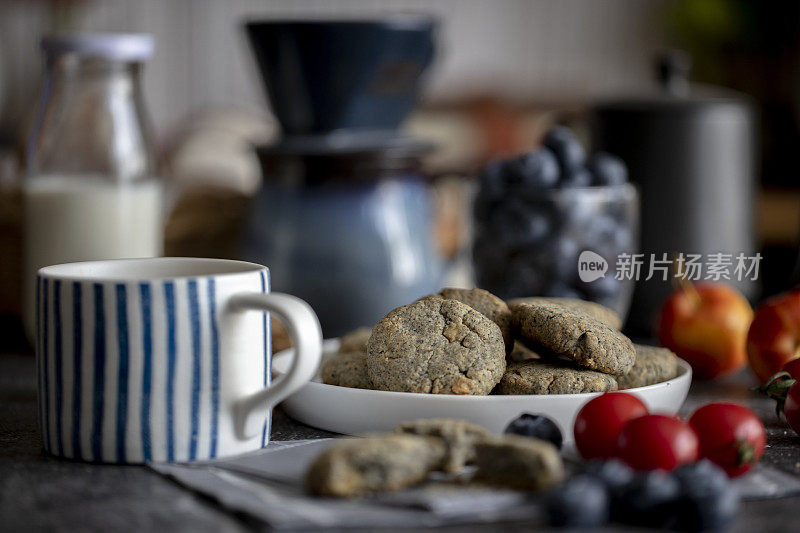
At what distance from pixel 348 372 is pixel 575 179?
44 centimetres

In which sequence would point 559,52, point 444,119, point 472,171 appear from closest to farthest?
point 472,171, point 444,119, point 559,52

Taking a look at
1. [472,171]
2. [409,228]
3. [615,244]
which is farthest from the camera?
[472,171]

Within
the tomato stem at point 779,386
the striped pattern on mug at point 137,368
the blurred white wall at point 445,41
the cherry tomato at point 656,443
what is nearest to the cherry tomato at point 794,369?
the tomato stem at point 779,386

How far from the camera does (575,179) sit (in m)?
1.09

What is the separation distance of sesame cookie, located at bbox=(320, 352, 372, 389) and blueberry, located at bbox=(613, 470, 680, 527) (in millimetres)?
256

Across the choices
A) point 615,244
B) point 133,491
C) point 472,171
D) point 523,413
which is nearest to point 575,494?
point 523,413

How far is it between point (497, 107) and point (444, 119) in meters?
0.27

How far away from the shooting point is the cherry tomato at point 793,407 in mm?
743

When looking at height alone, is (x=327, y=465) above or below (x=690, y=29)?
below

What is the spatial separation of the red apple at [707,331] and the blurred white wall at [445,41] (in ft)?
9.40

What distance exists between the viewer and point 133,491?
24.3 inches

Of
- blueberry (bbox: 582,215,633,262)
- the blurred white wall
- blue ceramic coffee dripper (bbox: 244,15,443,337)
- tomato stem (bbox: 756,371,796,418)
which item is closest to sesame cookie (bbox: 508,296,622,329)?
tomato stem (bbox: 756,371,796,418)

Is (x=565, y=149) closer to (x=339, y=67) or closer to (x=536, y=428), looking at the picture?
(x=339, y=67)

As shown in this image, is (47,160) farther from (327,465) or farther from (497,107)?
(497,107)
